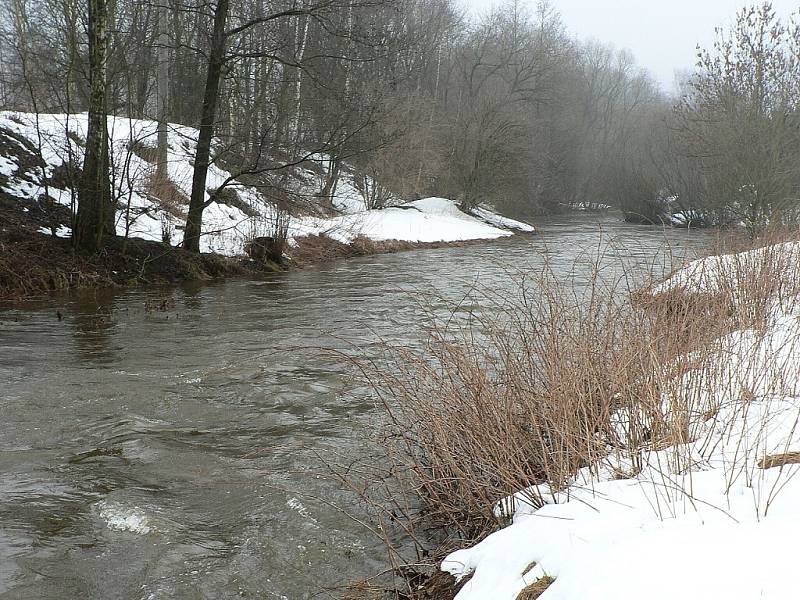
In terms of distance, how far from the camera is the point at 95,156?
12.2 metres

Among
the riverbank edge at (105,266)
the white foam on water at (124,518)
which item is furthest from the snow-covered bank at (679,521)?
the riverbank edge at (105,266)

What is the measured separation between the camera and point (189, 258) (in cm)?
1423

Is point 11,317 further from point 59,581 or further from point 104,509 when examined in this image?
point 59,581

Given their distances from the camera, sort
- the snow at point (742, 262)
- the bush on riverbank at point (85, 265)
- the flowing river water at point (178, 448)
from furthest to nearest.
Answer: the bush on riverbank at point (85, 265) → the snow at point (742, 262) → the flowing river water at point (178, 448)

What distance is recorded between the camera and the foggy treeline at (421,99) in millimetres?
13750

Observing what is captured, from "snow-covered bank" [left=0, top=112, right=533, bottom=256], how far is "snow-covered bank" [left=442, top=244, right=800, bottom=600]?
9.60 m

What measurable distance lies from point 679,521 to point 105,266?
11.9 meters

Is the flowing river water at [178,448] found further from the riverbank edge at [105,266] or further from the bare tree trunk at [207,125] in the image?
the bare tree trunk at [207,125]

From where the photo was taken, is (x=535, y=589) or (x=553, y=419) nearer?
(x=535, y=589)

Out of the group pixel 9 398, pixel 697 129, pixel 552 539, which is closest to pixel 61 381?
pixel 9 398

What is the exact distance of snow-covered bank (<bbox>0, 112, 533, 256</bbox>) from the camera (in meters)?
13.3

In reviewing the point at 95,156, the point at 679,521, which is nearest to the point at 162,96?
the point at 95,156

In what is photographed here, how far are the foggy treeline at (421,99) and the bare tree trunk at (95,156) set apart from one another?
1.5 inches

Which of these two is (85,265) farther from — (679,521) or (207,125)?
(679,521)
